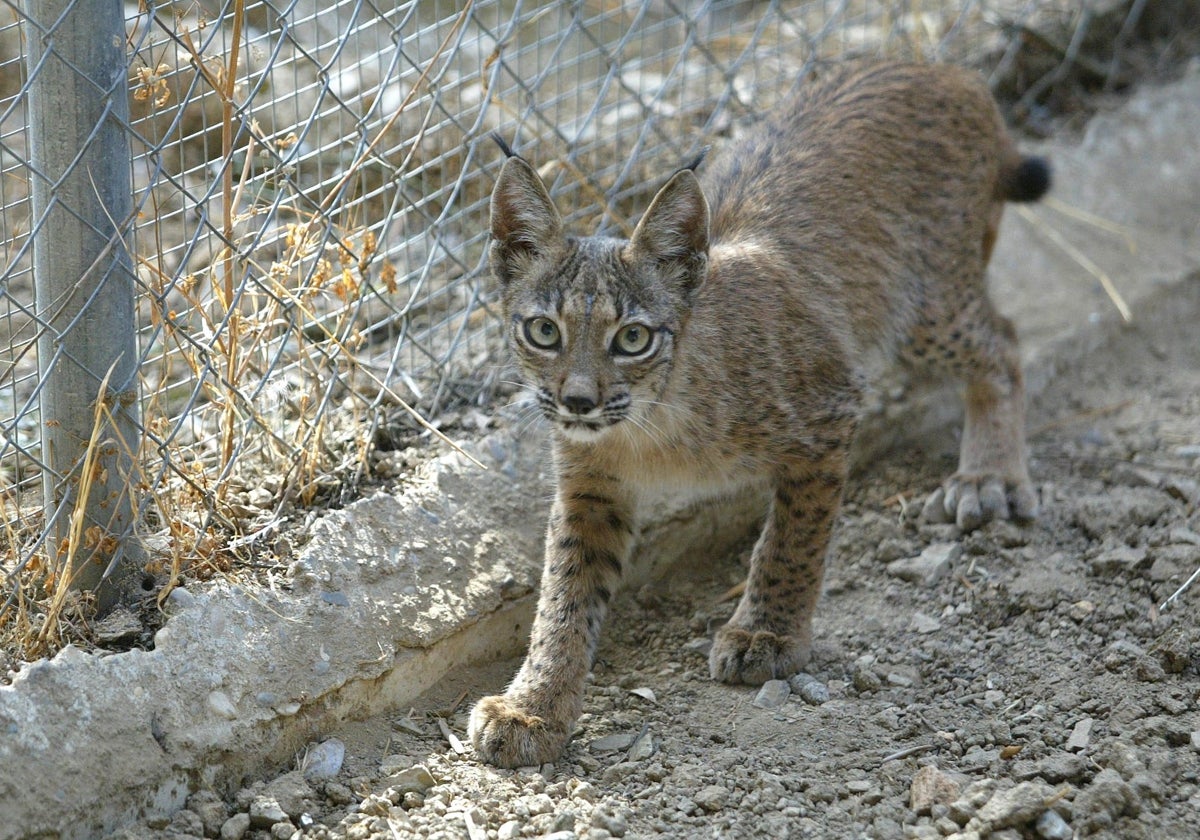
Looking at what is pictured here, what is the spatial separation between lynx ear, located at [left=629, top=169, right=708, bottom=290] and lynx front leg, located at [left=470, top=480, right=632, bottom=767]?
0.78 m

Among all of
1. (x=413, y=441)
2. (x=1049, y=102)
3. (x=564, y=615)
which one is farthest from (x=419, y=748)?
(x=1049, y=102)

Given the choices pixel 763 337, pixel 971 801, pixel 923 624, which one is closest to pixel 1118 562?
pixel 923 624

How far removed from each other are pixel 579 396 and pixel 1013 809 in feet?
5.02

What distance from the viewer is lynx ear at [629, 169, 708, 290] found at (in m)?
3.91

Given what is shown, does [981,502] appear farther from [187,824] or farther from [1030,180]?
[187,824]

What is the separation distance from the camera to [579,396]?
3768 millimetres

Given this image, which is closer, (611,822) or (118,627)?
(611,822)

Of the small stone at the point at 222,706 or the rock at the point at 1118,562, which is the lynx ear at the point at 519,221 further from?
the rock at the point at 1118,562

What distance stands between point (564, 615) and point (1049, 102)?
4609 mm

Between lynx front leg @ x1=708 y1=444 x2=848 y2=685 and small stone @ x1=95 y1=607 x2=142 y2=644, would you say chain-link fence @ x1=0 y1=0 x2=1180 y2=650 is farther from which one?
lynx front leg @ x1=708 y1=444 x2=848 y2=685

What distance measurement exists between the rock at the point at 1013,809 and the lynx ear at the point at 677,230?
1.71 m

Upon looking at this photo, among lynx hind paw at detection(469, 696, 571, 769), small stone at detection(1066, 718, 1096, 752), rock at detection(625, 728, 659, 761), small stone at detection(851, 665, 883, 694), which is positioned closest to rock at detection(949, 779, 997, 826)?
small stone at detection(1066, 718, 1096, 752)

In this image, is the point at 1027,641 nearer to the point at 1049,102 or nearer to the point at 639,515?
the point at 639,515

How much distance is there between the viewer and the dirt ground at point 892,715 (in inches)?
132
